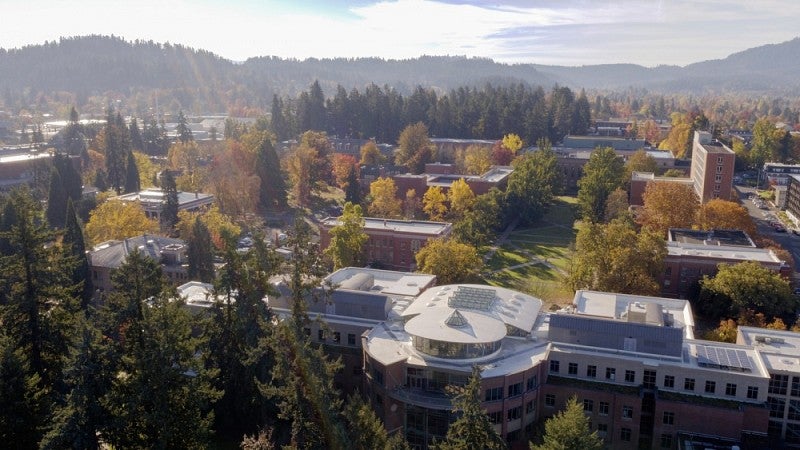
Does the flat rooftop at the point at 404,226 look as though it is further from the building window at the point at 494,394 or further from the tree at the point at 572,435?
the tree at the point at 572,435

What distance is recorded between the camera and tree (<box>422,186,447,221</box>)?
73.9m

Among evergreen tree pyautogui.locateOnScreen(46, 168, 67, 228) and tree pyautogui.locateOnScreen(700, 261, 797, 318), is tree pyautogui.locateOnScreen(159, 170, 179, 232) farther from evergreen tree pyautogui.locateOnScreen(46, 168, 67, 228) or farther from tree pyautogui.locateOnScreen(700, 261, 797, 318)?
tree pyautogui.locateOnScreen(700, 261, 797, 318)

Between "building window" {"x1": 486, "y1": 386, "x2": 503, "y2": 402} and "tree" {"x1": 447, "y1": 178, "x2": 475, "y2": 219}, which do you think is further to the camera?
"tree" {"x1": 447, "y1": 178, "x2": 475, "y2": 219}

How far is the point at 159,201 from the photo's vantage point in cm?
7350

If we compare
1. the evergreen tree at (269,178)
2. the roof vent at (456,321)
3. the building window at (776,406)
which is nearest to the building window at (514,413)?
the roof vent at (456,321)

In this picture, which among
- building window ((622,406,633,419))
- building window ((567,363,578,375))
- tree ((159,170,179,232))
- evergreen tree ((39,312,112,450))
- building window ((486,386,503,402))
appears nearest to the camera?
evergreen tree ((39,312,112,450))

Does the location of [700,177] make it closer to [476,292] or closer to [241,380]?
[476,292]

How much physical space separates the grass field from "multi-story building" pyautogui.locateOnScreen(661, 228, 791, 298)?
7960 millimetres

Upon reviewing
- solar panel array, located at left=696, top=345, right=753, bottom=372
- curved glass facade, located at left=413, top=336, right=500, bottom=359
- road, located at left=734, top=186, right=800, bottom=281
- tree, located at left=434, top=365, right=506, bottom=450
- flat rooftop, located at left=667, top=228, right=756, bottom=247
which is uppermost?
tree, located at left=434, top=365, right=506, bottom=450

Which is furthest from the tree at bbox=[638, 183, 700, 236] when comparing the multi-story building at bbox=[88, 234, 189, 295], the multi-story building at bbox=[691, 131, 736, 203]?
the multi-story building at bbox=[88, 234, 189, 295]

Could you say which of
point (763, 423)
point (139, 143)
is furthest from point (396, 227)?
point (139, 143)

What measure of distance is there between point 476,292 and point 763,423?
15.7 m

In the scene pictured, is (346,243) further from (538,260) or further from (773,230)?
(773,230)

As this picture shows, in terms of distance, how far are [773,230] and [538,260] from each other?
31910 mm
